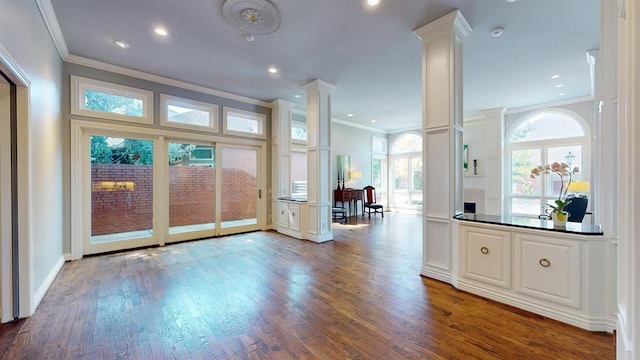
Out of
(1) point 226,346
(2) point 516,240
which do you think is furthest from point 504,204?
(1) point 226,346

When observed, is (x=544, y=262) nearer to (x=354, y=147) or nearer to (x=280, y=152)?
(x=280, y=152)

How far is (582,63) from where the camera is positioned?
4473 millimetres

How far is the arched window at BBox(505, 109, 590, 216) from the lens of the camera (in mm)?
6531

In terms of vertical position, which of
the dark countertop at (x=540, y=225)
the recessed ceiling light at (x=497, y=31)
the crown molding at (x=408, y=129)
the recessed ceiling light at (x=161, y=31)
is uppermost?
the recessed ceiling light at (x=161, y=31)

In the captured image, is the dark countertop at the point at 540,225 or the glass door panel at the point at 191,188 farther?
the glass door panel at the point at 191,188

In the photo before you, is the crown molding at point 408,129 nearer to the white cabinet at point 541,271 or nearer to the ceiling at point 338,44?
the ceiling at point 338,44

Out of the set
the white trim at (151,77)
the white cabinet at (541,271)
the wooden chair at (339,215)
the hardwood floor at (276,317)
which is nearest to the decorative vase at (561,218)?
the white cabinet at (541,271)

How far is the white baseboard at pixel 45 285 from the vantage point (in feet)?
8.34

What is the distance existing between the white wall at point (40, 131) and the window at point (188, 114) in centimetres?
148

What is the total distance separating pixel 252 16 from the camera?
303 centimetres

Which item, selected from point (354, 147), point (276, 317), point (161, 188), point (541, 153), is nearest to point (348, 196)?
point (354, 147)

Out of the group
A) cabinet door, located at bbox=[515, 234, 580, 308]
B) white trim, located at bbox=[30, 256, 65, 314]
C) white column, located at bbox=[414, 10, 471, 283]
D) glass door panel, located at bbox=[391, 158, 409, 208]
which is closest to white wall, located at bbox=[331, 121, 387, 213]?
glass door panel, located at bbox=[391, 158, 409, 208]

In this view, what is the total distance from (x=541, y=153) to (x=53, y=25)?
1003cm

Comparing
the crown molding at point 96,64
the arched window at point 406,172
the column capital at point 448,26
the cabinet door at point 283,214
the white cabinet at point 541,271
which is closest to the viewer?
the white cabinet at point 541,271
